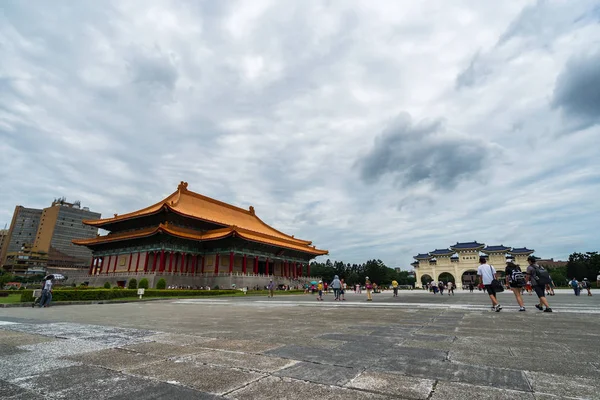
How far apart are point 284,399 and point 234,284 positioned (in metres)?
35.6

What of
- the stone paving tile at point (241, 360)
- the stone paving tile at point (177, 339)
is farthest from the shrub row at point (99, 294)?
the stone paving tile at point (241, 360)

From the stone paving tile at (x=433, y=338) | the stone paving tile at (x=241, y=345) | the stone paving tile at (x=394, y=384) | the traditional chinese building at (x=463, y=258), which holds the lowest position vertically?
the stone paving tile at (x=394, y=384)

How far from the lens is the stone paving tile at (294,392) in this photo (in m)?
2.31

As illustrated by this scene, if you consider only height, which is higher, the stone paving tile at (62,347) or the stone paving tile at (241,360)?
the stone paving tile at (62,347)

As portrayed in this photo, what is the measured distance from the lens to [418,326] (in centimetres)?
602

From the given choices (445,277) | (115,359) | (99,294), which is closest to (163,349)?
(115,359)

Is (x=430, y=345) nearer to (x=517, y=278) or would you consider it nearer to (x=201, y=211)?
(x=517, y=278)

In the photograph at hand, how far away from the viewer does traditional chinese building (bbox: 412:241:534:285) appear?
60.5m

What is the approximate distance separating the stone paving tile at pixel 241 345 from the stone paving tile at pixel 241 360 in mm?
238

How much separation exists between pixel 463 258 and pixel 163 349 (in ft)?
221

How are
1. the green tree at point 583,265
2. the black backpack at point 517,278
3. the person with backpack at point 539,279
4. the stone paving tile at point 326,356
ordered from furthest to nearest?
the green tree at point 583,265 → the black backpack at point 517,278 → the person with backpack at point 539,279 → the stone paving tile at point 326,356

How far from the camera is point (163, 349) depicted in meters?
4.09

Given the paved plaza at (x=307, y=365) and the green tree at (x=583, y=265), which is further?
the green tree at (x=583, y=265)

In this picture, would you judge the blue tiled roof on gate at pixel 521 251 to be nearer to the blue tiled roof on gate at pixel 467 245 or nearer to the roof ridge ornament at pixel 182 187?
the blue tiled roof on gate at pixel 467 245
